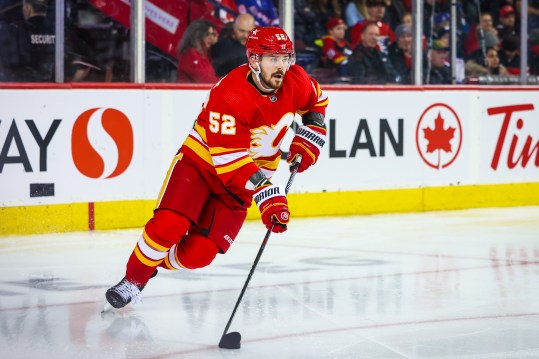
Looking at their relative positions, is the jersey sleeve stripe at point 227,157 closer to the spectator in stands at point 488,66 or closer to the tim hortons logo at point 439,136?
the tim hortons logo at point 439,136

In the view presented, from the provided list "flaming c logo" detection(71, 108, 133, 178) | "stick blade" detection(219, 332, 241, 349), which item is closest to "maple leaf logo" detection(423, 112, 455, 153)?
"flaming c logo" detection(71, 108, 133, 178)

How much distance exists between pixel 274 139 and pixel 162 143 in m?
2.96

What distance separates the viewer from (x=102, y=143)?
680 cm

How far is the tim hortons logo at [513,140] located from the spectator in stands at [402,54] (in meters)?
0.68

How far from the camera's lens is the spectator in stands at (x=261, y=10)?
746 cm

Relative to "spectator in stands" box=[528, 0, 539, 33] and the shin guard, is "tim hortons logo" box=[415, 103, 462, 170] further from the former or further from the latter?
the shin guard

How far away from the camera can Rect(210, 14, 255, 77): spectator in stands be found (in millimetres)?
7371

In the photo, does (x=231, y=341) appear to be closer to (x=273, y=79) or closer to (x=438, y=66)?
(x=273, y=79)

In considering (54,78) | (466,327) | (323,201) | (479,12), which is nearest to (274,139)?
(466,327)

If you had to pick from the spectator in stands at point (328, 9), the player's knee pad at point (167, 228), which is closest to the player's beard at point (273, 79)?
the player's knee pad at point (167, 228)

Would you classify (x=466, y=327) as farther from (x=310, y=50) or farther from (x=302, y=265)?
(x=310, y=50)

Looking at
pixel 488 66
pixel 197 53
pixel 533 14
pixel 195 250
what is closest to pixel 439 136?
pixel 488 66

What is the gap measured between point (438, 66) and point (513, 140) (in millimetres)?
791

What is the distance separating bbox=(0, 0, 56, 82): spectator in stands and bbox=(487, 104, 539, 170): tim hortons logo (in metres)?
3.33
